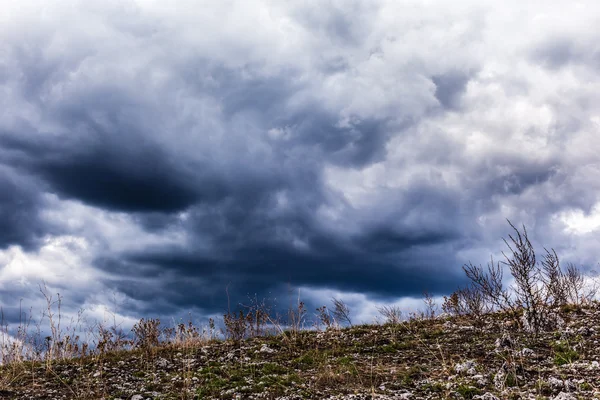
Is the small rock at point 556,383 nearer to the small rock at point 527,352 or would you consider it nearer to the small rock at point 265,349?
the small rock at point 527,352

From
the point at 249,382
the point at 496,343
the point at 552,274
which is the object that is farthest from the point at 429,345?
the point at 552,274

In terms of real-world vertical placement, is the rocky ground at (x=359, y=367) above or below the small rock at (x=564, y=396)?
above

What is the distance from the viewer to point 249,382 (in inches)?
424

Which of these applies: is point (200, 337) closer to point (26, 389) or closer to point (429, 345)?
point (26, 389)

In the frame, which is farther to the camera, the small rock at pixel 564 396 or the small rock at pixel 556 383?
the small rock at pixel 556 383

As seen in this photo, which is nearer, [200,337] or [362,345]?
[362,345]

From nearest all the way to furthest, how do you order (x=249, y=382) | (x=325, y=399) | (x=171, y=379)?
(x=325, y=399) → (x=249, y=382) → (x=171, y=379)

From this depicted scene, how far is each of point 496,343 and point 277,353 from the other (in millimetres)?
5755

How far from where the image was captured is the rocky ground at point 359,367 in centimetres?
900

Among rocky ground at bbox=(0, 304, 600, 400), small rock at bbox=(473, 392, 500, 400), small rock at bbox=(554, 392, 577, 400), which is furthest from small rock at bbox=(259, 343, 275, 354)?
small rock at bbox=(554, 392, 577, 400)

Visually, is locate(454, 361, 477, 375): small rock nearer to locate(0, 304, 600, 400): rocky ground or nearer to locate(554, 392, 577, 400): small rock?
locate(0, 304, 600, 400): rocky ground

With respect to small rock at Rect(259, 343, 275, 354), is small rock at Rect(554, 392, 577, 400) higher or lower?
lower

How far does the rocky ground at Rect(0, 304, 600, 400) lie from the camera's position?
9.00 metres

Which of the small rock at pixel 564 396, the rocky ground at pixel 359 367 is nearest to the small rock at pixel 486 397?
the rocky ground at pixel 359 367
